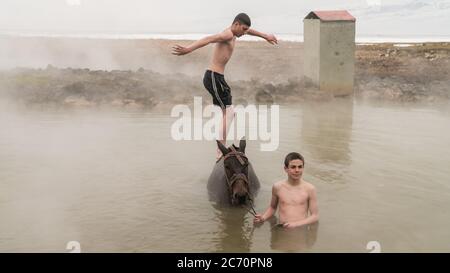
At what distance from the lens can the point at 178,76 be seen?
20.4 m

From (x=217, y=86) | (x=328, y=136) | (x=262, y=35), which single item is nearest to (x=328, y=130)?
(x=328, y=136)

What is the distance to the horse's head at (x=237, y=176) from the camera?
6879 mm

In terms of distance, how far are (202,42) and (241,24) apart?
2.48 ft

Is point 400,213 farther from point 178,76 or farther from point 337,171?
point 178,76

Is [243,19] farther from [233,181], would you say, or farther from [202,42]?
[233,181]

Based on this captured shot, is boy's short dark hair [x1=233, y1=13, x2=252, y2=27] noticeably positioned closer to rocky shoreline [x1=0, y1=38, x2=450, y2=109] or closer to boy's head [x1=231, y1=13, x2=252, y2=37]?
boy's head [x1=231, y1=13, x2=252, y2=37]

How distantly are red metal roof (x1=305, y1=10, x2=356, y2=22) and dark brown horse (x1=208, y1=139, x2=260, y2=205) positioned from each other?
11.9 metres

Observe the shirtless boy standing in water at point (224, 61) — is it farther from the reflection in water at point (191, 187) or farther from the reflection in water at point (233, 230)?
the reflection in water at point (233, 230)

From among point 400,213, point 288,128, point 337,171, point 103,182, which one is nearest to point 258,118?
point 288,128

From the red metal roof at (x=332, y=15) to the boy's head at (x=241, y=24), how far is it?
36.3ft

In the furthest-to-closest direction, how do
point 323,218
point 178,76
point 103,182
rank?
point 178,76 → point 103,182 → point 323,218

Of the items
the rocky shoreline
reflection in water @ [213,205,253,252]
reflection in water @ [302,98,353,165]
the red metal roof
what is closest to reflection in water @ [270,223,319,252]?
reflection in water @ [213,205,253,252]

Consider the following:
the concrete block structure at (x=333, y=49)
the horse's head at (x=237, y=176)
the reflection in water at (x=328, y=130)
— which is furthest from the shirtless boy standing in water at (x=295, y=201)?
the concrete block structure at (x=333, y=49)
